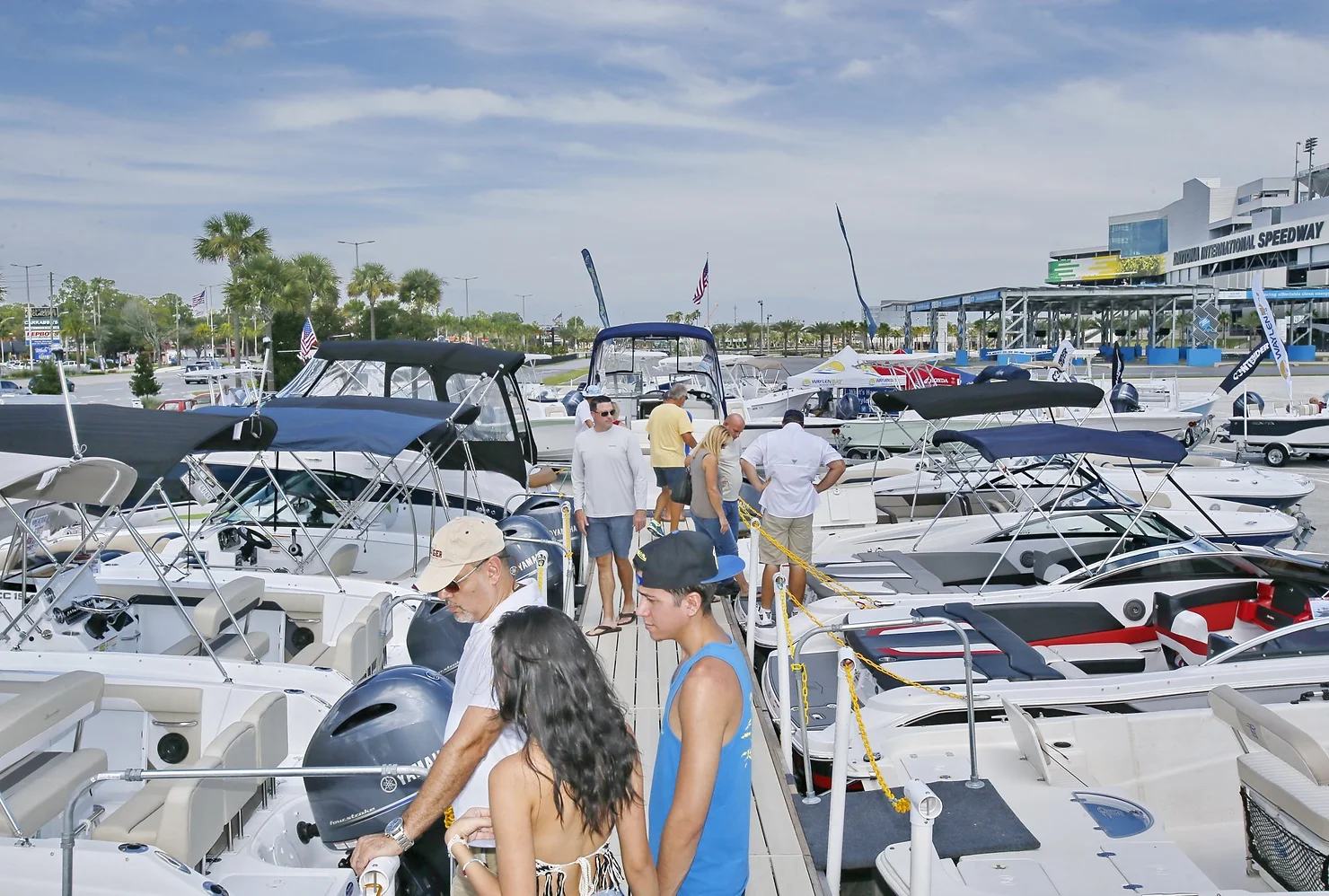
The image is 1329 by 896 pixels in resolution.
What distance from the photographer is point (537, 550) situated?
667 cm

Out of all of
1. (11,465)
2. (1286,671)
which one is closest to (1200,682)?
(1286,671)

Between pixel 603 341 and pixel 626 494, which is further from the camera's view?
pixel 603 341

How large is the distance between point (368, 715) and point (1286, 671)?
5178 millimetres

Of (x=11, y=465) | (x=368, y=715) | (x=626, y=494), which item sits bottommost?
(x=368, y=715)

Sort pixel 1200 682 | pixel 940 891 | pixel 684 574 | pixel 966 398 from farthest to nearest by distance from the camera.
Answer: pixel 966 398, pixel 1200 682, pixel 940 891, pixel 684 574

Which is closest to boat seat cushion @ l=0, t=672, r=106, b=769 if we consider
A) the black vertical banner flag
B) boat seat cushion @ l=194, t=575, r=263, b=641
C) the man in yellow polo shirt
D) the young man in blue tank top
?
boat seat cushion @ l=194, t=575, r=263, b=641

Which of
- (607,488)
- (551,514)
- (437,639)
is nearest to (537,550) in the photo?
(607,488)

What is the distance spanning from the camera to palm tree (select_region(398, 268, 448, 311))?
2913 inches

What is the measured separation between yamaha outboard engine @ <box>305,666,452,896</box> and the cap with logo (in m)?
0.80

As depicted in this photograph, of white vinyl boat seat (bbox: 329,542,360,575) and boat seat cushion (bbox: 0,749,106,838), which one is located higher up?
white vinyl boat seat (bbox: 329,542,360,575)

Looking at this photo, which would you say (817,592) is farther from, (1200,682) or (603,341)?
(603,341)

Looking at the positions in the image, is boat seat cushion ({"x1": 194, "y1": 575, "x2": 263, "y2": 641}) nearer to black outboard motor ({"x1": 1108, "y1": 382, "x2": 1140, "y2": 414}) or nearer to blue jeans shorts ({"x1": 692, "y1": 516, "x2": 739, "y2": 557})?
blue jeans shorts ({"x1": 692, "y1": 516, "x2": 739, "y2": 557})

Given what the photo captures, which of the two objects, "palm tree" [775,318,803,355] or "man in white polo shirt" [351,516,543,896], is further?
"palm tree" [775,318,803,355]

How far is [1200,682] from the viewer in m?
5.59
